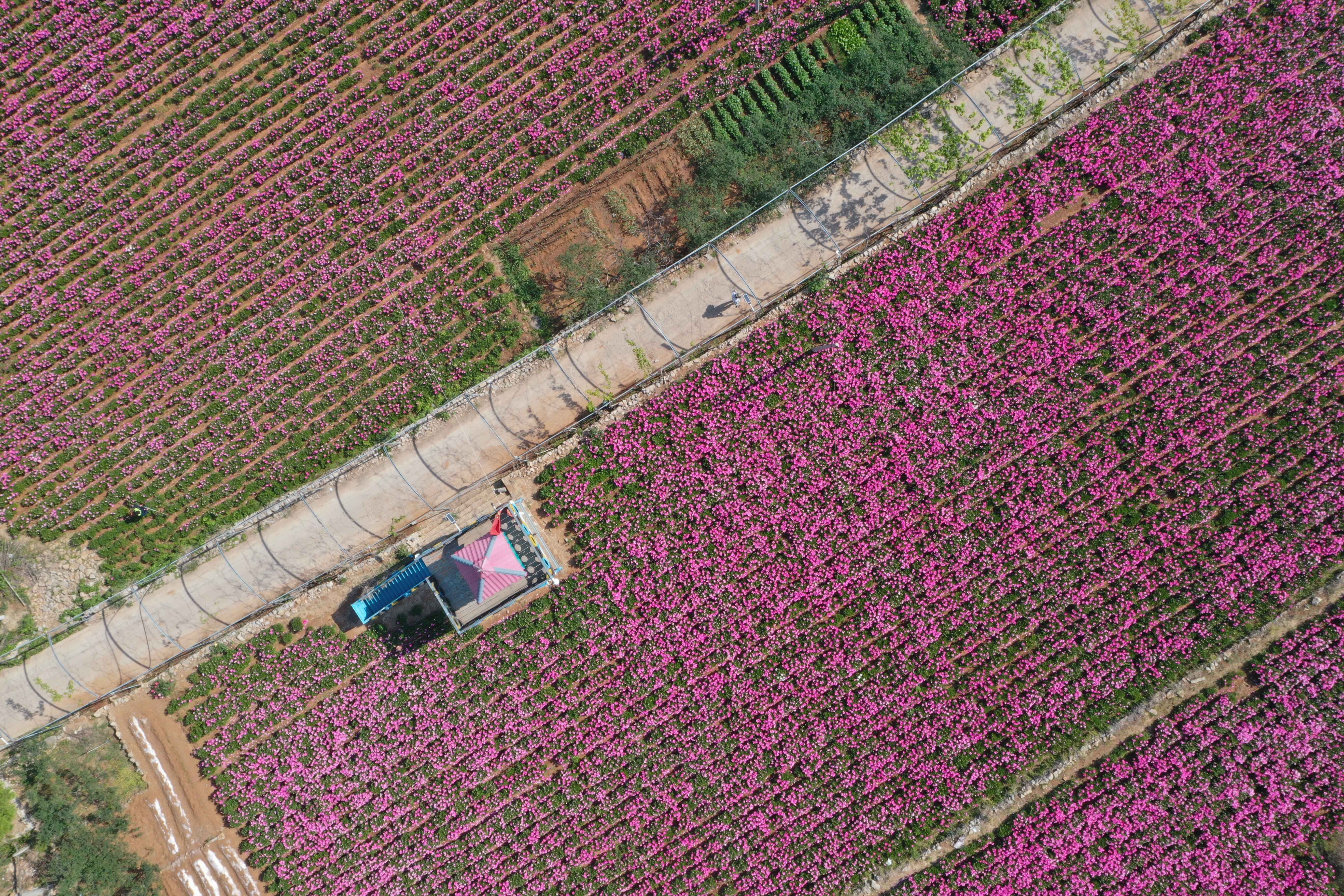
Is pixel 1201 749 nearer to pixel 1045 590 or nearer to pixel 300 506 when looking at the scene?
pixel 1045 590

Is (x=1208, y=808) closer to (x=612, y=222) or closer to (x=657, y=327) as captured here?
(x=657, y=327)

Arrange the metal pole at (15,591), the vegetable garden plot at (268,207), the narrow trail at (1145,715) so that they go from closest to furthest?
the narrow trail at (1145,715) → the metal pole at (15,591) → the vegetable garden plot at (268,207)

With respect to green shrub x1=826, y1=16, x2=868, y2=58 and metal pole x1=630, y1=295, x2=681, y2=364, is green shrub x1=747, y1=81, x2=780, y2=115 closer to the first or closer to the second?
green shrub x1=826, y1=16, x2=868, y2=58

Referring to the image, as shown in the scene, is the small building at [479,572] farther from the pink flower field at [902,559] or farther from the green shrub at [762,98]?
the green shrub at [762,98]

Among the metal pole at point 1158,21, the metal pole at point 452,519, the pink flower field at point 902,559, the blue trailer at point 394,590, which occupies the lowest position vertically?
the pink flower field at point 902,559

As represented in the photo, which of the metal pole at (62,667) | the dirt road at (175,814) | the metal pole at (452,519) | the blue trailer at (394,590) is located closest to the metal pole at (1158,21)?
the metal pole at (452,519)

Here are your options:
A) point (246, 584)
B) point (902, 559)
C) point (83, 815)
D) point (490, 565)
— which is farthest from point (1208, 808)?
point (83, 815)

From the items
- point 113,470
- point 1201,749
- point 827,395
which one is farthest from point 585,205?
point 1201,749
